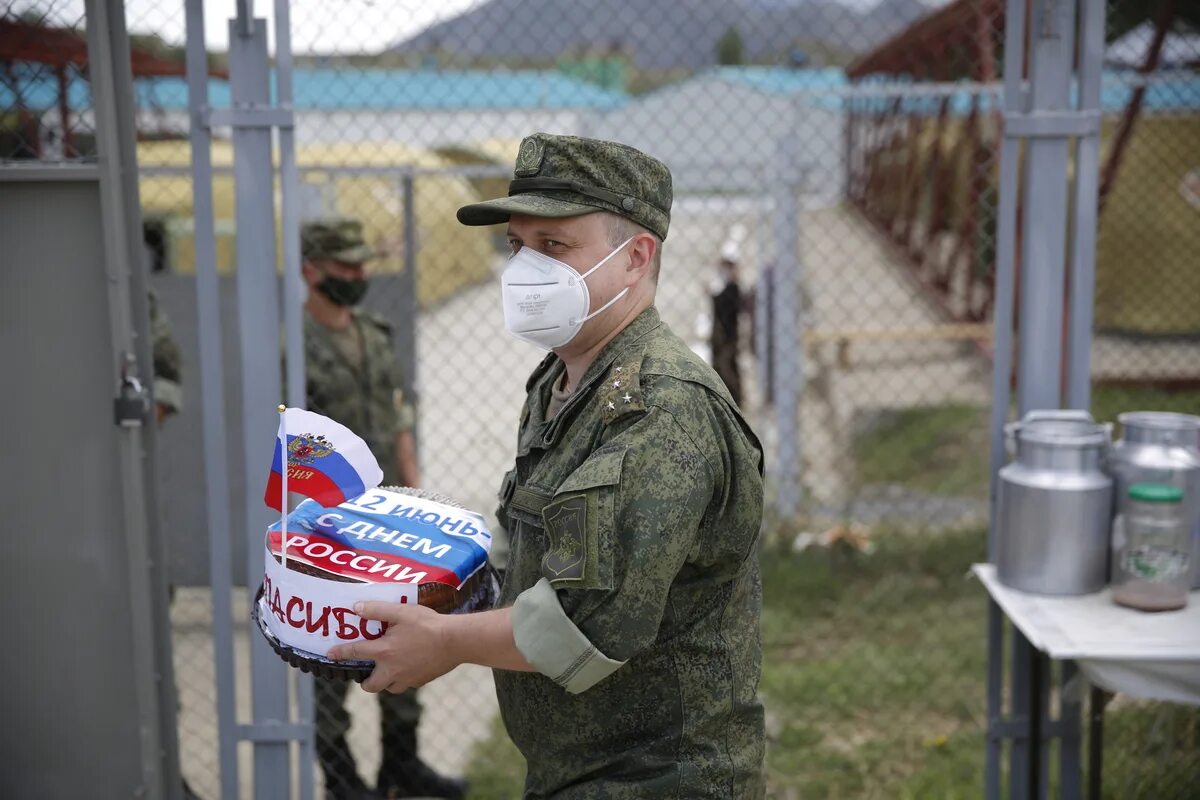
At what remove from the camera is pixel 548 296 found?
77.0 inches

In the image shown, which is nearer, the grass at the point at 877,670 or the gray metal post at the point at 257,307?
the gray metal post at the point at 257,307

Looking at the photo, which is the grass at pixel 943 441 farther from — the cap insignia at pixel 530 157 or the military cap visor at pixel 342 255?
the cap insignia at pixel 530 157

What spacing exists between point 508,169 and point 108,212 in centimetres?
264

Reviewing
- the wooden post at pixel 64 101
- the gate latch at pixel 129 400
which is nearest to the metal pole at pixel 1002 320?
the gate latch at pixel 129 400

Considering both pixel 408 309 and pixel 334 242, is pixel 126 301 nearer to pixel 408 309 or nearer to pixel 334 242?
pixel 334 242

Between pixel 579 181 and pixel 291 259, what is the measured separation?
3.63 feet

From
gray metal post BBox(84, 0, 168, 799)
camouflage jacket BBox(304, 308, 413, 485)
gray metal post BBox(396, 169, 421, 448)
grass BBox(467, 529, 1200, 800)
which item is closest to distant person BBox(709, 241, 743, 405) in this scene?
grass BBox(467, 529, 1200, 800)

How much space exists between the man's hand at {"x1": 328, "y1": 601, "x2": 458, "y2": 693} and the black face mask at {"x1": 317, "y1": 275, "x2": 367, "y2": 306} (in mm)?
2674

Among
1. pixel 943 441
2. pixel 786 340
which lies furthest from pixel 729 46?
pixel 786 340

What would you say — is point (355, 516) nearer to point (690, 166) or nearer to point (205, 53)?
point (205, 53)

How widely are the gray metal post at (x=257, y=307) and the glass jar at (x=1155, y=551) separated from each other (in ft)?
6.86

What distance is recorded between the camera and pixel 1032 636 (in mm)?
2588

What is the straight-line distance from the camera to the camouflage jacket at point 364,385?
4172 millimetres

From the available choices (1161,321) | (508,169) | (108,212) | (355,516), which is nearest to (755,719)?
(355,516)
